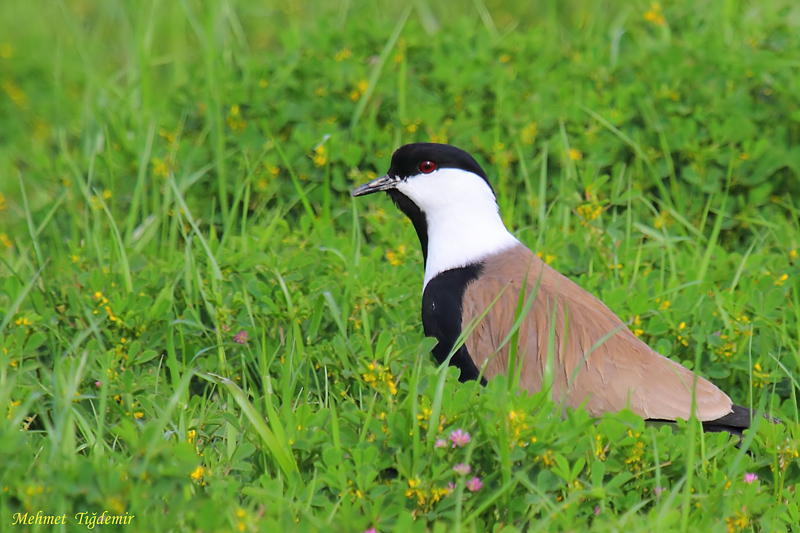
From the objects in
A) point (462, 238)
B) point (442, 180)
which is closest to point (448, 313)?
point (462, 238)

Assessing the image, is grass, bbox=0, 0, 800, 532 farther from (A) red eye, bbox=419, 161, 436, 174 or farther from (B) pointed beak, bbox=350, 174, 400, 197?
(A) red eye, bbox=419, 161, 436, 174

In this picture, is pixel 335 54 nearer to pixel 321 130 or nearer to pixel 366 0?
pixel 321 130

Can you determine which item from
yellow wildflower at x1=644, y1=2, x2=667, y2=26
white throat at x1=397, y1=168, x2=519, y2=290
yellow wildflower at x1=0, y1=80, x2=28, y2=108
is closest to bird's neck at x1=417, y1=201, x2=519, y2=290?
white throat at x1=397, y1=168, x2=519, y2=290

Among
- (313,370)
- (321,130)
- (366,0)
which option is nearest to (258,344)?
(313,370)

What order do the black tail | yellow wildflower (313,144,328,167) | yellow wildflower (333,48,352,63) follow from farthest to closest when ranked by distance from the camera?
yellow wildflower (333,48,352,63) → yellow wildflower (313,144,328,167) → the black tail

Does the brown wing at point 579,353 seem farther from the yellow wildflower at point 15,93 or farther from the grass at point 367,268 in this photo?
the yellow wildflower at point 15,93

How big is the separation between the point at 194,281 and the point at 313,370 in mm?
737

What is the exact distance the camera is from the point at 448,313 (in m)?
3.48

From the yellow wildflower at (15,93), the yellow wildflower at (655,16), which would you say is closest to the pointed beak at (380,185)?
the yellow wildflower at (655,16)

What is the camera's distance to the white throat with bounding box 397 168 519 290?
3.70m

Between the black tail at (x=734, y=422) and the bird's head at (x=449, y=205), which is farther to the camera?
the bird's head at (x=449, y=205)

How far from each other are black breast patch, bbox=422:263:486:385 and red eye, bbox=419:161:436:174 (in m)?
0.45

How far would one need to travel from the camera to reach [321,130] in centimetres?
502

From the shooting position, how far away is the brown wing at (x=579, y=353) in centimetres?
318
